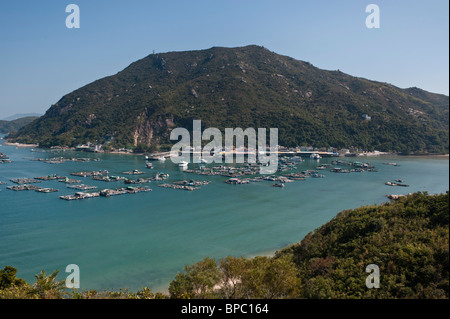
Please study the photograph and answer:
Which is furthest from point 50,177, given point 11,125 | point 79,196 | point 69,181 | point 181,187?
point 11,125

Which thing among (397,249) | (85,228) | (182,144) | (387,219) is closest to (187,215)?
(85,228)

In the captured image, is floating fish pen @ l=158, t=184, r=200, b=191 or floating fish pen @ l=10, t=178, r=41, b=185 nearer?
floating fish pen @ l=158, t=184, r=200, b=191

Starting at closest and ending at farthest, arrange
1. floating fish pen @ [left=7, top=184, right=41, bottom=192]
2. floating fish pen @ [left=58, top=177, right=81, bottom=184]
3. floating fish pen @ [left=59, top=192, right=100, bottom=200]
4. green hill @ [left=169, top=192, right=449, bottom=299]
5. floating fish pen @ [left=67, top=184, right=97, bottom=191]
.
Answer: green hill @ [left=169, top=192, right=449, bottom=299] < floating fish pen @ [left=59, top=192, right=100, bottom=200] < floating fish pen @ [left=7, top=184, right=41, bottom=192] < floating fish pen @ [left=67, top=184, right=97, bottom=191] < floating fish pen @ [left=58, top=177, right=81, bottom=184]

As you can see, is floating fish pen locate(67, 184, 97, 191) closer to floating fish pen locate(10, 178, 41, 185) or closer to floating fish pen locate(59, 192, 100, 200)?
floating fish pen locate(59, 192, 100, 200)

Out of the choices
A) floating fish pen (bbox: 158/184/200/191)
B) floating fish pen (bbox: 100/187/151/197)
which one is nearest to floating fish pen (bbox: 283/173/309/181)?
floating fish pen (bbox: 158/184/200/191)

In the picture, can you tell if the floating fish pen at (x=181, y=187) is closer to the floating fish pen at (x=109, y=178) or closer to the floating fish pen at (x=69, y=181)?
the floating fish pen at (x=109, y=178)

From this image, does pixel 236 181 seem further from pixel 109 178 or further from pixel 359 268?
pixel 359 268

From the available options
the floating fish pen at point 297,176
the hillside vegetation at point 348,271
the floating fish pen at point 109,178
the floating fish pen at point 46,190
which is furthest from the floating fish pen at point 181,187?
the hillside vegetation at point 348,271
